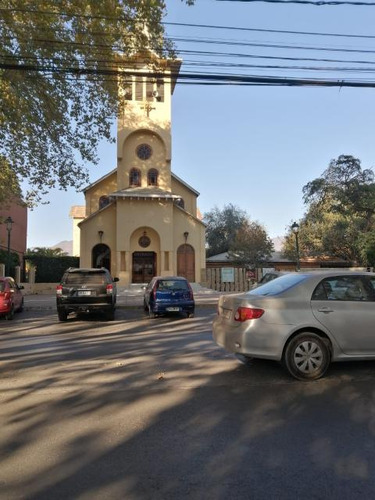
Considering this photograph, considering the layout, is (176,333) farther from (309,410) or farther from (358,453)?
(358,453)

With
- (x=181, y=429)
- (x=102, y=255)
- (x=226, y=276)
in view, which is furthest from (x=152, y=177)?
(x=181, y=429)

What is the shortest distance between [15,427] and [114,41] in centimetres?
1353

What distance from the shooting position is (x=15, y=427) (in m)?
4.65

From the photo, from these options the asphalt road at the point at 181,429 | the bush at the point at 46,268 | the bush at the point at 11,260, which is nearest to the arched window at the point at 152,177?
the bush at the point at 46,268

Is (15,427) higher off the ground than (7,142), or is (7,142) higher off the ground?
(7,142)

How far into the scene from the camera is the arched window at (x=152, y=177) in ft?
109

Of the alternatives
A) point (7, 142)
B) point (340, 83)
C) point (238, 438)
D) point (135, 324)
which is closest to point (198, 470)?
point (238, 438)

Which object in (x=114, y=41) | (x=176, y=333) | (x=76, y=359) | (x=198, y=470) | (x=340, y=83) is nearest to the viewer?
(x=198, y=470)

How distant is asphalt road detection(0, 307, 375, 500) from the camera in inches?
134

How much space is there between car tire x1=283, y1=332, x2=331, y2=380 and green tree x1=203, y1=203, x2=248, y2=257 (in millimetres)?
45143

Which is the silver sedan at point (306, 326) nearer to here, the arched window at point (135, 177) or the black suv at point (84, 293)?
the black suv at point (84, 293)

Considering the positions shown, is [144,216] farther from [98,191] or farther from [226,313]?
[226,313]

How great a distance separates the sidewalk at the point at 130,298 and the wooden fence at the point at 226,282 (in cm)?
236

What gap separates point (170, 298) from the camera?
15.6 m
